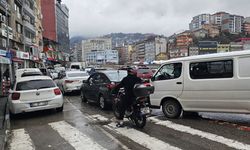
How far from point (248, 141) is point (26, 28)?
50.8 m

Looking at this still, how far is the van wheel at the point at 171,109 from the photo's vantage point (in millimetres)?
9133

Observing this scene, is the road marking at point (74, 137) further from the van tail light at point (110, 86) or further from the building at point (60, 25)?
the building at point (60, 25)

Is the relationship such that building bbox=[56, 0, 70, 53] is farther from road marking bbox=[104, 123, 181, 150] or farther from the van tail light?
road marking bbox=[104, 123, 181, 150]

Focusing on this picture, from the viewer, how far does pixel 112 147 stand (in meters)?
6.26

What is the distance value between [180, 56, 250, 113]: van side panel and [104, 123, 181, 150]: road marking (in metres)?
2.18

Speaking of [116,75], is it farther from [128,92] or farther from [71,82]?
[71,82]

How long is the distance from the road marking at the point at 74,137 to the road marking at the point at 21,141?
0.85m

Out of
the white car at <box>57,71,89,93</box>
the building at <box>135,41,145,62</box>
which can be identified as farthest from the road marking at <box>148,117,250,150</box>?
the building at <box>135,41,145,62</box>

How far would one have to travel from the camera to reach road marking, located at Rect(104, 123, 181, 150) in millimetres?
6136

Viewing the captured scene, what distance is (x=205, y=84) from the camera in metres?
8.37

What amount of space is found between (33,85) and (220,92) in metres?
6.84

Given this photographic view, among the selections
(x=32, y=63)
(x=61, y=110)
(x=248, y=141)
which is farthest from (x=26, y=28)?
(x=248, y=141)

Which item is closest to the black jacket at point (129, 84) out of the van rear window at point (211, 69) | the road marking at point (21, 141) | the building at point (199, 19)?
the van rear window at point (211, 69)

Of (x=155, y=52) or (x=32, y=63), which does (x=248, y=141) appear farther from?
(x=155, y=52)
